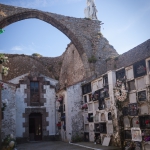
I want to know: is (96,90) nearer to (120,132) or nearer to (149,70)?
(120,132)

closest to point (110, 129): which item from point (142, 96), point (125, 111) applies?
point (125, 111)

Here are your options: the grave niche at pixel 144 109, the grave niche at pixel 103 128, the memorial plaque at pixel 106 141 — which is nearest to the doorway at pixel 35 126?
the grave niche at pixel 103 128

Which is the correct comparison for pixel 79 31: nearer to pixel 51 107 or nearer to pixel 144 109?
pixel 51 107

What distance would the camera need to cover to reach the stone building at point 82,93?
747cm

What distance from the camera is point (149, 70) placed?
6789 millimetres

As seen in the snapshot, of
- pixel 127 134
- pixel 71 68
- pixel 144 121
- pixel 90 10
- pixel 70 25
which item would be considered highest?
pixel 90 10

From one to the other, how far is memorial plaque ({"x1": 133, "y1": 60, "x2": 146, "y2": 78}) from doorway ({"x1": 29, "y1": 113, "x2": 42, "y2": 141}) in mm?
8779

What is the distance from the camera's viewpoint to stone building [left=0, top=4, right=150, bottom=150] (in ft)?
24.5

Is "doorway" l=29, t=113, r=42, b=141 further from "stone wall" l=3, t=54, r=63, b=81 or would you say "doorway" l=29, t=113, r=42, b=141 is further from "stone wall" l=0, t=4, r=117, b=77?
"stone wall" l=3, t=54, r=63, b=81

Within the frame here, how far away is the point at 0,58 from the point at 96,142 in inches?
218

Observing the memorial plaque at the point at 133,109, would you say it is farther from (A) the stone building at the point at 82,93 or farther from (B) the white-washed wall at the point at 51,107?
(B) the white-washed wall at the point at 51,107

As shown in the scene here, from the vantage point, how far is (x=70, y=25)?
15211 mm

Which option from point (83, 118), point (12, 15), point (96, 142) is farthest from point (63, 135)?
point (12, 15)

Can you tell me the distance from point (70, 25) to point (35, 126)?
25.0 ft
